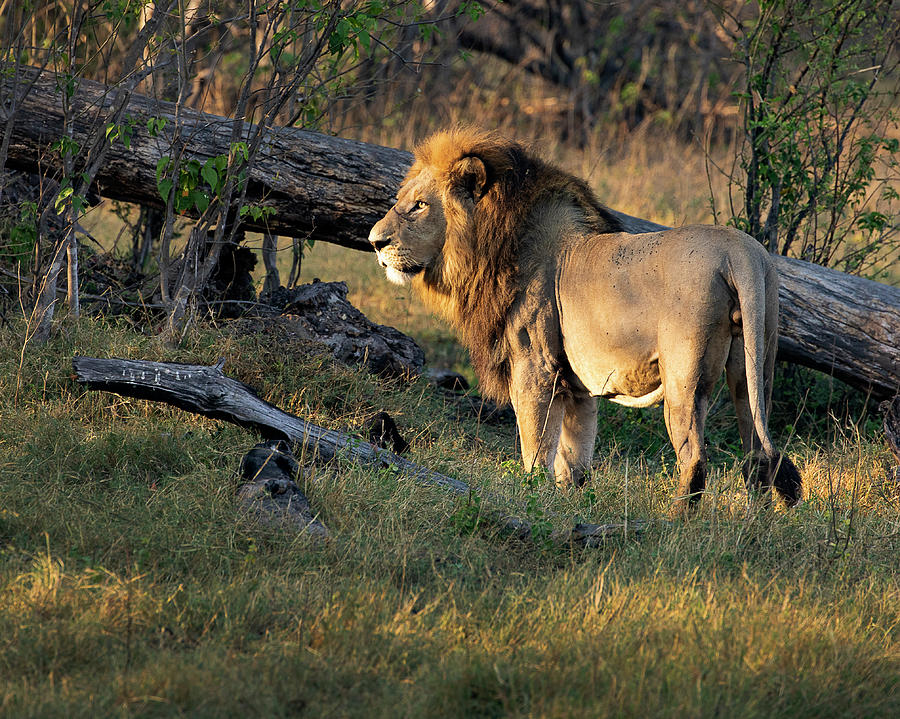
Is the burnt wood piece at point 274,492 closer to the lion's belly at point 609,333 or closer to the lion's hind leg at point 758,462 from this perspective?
the lion's belly at point 609,333

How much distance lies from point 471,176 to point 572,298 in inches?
32.2

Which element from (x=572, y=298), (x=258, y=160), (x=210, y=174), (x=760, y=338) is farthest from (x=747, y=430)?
(x=258, y=160)

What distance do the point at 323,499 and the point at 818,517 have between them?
2104mm

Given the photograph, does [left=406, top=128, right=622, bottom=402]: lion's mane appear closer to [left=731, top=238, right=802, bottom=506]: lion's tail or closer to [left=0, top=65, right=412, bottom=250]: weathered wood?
[left=731, top=238, right=802, bottom=506]: lion's tail

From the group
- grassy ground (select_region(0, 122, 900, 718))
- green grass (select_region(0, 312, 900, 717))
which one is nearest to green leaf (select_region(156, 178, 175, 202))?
grassy ground (select_region(0, 122, 900, 718))

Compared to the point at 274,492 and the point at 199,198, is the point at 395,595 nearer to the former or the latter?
the point at 274,492

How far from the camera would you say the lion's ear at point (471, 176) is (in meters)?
4.76

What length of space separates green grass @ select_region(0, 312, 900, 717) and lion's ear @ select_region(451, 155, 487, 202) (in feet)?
4.41

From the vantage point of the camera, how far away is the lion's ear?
4762mm

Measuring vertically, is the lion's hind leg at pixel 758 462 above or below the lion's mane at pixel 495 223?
below

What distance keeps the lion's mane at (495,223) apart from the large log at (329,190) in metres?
1.35

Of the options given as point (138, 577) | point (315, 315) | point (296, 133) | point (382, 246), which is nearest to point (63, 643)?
point (138, 577)

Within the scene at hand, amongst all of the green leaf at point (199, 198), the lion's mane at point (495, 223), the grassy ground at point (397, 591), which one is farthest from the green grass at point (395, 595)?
the green leaf at point (199, 198)

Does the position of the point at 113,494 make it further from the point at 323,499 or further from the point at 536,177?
the point at 536,177
